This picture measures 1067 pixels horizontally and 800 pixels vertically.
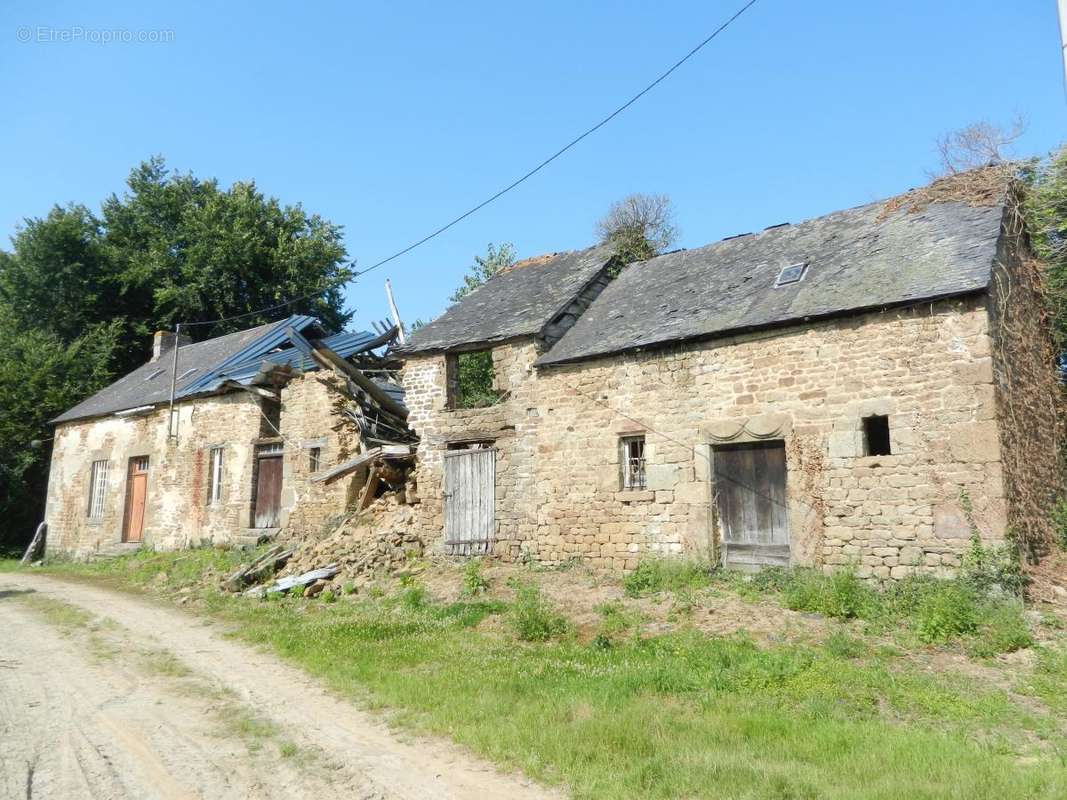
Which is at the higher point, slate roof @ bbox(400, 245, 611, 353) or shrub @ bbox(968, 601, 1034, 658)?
slate roof @ bbox(400, 245, 611, 353)

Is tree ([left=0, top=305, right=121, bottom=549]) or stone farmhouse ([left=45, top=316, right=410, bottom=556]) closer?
stone farmhouse ([left=45, top=316, right=410, bottom=556])

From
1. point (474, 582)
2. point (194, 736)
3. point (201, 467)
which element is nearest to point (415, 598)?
point (474, 582)

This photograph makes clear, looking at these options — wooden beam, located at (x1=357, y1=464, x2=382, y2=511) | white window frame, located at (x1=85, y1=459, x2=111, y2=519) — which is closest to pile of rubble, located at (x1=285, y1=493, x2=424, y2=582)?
wooden beam, located at (x1=357, y1=464, x2=382, y2=511)

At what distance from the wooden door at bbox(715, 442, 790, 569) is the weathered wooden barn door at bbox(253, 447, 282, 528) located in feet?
34.0

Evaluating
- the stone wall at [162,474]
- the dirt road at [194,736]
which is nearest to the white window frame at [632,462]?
the dirt road at [194,736]

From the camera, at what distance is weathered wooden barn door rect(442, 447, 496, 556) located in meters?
13.3

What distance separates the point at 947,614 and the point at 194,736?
7.26 metres

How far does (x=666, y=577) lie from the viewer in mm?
10508

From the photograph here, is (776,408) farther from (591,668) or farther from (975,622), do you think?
(591,668)

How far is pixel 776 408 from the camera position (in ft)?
33.9

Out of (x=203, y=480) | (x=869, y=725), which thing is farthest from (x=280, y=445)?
(x=869, y=725)

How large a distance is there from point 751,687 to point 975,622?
3123 millimetres

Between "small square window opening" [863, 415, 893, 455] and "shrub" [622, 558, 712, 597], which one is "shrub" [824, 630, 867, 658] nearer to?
"shrub" [622, 558, 712, 597]

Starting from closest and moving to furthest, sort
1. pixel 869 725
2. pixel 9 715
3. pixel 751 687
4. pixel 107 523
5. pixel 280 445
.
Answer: pixel 869 725 < pixel 9 715 < pixel 751 687 < pixel 280 445 < pixel 107 523
